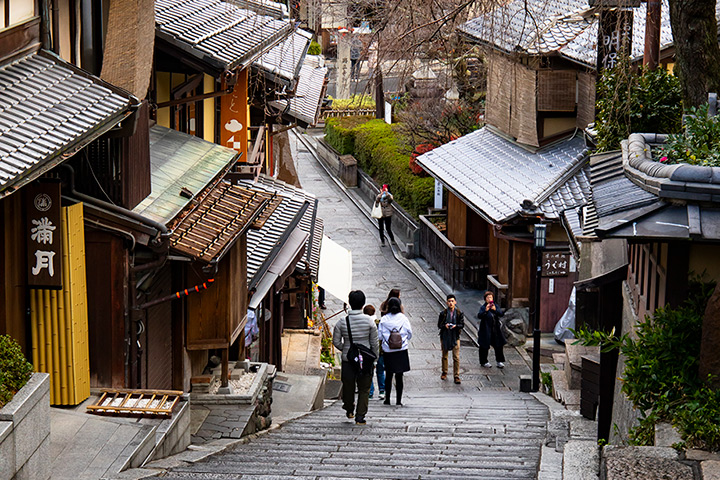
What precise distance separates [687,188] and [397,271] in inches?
1024

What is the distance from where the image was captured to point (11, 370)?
24.1 feet

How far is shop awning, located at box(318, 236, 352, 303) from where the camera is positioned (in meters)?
22.9

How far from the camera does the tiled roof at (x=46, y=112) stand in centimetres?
783

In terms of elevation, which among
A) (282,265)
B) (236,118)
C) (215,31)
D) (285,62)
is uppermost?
(215,31)

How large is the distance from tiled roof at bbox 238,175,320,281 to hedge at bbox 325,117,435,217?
527 inches

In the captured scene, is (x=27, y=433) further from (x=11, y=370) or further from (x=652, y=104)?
(x=652, y=104)

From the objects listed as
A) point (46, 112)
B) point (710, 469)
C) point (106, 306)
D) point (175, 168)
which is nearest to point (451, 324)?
point (175, 168)

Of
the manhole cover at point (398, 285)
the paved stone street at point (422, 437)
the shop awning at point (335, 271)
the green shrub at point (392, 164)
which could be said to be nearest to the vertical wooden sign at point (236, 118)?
the shop awning at point (335, 271)

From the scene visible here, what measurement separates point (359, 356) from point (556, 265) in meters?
12.4

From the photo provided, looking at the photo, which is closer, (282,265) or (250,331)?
(250,331)

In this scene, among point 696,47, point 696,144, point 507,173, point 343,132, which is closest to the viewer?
point 696,144

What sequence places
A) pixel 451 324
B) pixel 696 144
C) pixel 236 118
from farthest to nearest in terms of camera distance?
pixel 451 324
pixel 236 118
pixel 696 144

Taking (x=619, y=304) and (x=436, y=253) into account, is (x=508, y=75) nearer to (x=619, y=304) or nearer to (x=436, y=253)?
(x=436, y=253)

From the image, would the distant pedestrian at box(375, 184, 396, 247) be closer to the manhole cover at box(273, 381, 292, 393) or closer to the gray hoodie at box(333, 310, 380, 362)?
the manhole cover at box(273, 381, 292, 393)
